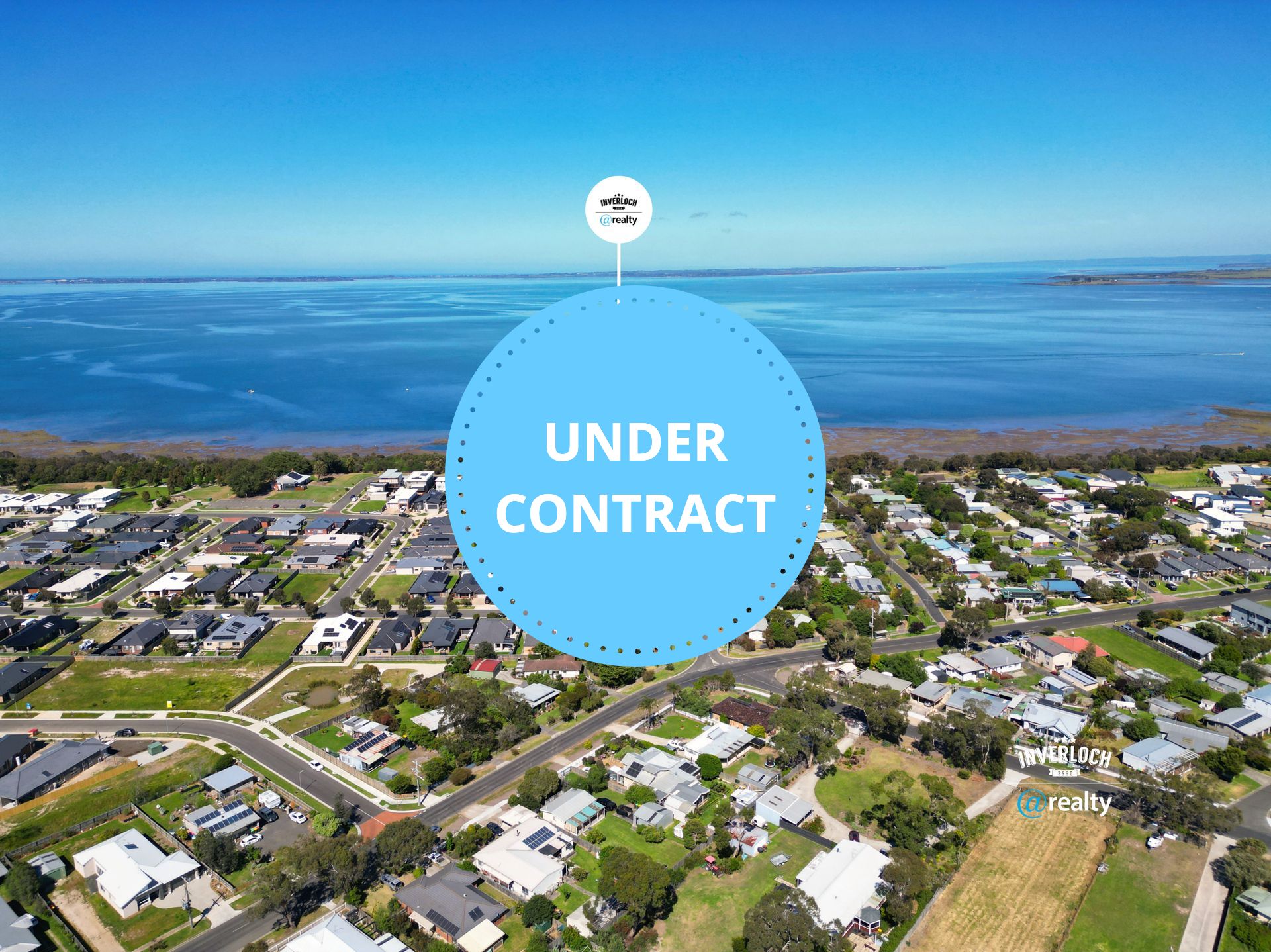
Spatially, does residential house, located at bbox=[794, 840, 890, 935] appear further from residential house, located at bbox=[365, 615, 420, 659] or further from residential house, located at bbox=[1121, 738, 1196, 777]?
residential house, located at bbox=[365, 615, 420, 659]

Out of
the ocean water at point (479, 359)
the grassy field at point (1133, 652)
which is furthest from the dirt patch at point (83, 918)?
the ocean water at point (479, 359)

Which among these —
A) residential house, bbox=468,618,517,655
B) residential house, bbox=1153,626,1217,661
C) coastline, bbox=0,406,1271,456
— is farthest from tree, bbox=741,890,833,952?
coastline, bbox=0,406,1271,456

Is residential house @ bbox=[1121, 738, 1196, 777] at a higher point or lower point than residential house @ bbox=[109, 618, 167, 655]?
higher

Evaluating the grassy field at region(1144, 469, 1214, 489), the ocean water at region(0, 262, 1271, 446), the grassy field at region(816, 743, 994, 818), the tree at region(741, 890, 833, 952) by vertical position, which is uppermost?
the ocean water at region(0, 262, 1271, 446)

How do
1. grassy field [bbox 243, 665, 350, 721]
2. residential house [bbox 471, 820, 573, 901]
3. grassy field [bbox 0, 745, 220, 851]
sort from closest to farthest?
residential house [bbox 471, 820, 573, 901]
grassy field [bbox 0, 745, 220, 851]
grassy field [bbox 243, 665, 350, 721]

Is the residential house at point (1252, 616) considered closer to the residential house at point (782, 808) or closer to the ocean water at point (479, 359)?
the residential house at point (782, 808)

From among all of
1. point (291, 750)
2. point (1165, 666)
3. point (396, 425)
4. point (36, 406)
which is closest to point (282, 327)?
point (36, 406)

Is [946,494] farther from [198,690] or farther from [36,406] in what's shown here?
[36,406]
